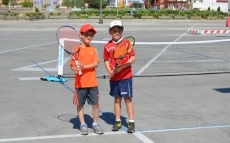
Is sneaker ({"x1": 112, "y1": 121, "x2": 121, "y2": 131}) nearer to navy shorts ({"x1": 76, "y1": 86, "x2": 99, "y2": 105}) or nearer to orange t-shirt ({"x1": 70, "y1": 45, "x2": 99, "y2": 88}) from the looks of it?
navy shorts ({"x1": 76, "y1": 86, "x2": 99, "y2": 105})

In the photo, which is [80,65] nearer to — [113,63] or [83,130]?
[113,63]

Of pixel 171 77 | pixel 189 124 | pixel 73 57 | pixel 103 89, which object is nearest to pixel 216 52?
pixel 171 77

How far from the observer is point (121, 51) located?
24.9 ft

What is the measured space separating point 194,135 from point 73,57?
7.35 ft

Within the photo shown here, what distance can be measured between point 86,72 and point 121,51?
63cm

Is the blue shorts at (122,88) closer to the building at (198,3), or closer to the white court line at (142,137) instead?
the white court line at (142,137)

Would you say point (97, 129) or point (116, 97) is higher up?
point (116, 97)

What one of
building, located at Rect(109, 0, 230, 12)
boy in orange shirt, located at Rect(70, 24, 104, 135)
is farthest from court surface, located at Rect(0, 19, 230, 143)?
building, located at Rect(109, 0, 230, 12)

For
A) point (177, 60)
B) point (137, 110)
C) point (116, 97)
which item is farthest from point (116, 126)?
point (177, 60)

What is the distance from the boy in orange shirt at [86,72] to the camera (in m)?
7.53

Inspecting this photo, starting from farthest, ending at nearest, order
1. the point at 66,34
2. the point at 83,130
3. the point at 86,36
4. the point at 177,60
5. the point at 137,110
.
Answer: the point at 177,60 → the point at 137,110 → the point at 66,34 → the point at 83,130 → the point at 86,36

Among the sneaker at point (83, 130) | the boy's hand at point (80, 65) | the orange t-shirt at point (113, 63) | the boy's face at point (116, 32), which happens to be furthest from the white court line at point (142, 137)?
the boy's face at point (116, 32)

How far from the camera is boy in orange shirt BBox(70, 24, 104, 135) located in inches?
297

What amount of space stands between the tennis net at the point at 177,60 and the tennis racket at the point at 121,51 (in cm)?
622
